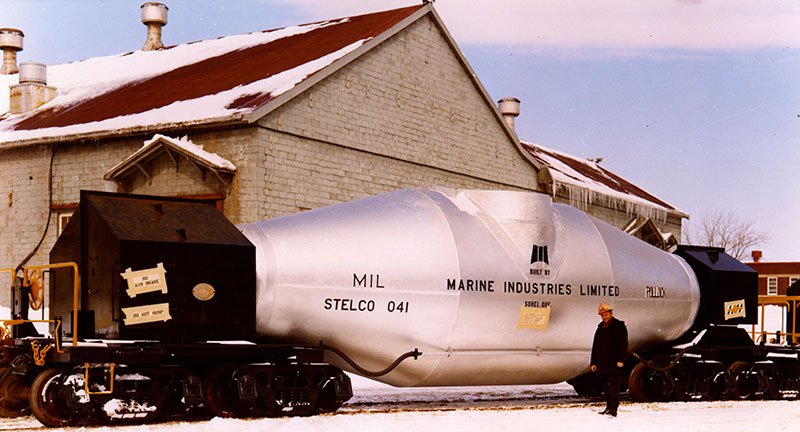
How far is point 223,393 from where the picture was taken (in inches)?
495

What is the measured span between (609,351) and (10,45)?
34642 mm

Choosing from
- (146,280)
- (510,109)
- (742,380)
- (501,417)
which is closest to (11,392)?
(146,280)

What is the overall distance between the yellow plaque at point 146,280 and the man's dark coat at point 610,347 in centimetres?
607

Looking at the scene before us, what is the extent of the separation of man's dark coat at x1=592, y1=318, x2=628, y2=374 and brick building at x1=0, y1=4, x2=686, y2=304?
491 inches

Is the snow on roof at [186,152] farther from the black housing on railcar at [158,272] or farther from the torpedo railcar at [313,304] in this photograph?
the black housing on railcar at [158,272]

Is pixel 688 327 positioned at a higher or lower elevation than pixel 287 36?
lower

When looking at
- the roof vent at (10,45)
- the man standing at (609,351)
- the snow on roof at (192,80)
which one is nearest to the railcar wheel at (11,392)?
the man standing at (609,351)

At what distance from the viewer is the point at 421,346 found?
45.3 feet

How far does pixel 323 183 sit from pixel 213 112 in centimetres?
359

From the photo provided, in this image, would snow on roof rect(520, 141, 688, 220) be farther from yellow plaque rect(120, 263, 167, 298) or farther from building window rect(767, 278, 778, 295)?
building window rect(767, 278, 778, 295)

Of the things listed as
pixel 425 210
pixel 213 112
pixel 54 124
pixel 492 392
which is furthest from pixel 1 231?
pixel 425 210

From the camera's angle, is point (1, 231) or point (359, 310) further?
point (1, 231)

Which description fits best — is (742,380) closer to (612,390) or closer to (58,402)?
(612,390)

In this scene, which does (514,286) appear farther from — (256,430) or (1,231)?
(1,231)
